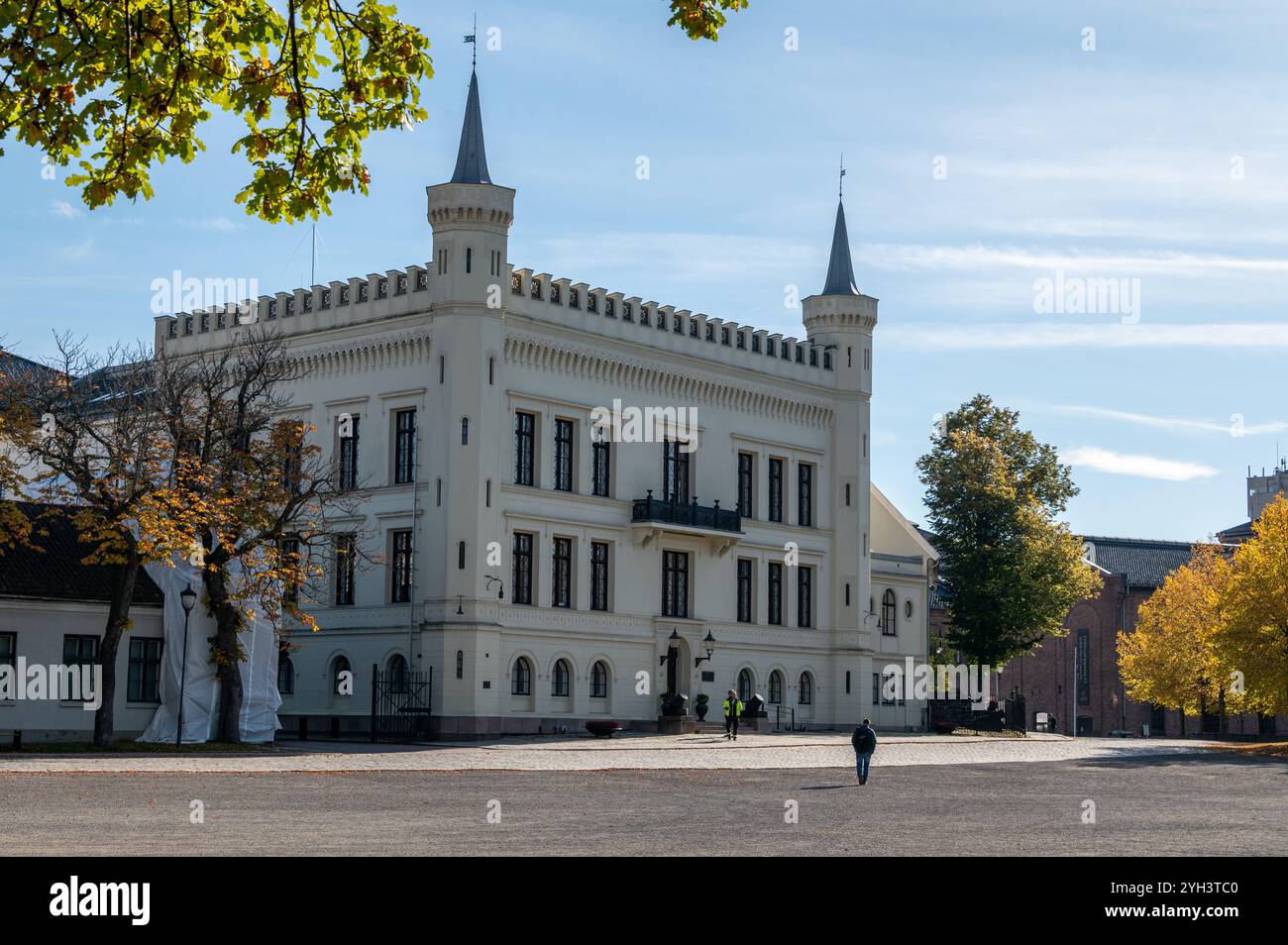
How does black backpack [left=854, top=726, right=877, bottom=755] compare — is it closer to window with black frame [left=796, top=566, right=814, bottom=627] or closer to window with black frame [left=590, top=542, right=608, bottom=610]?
window with black frame [left=590, top=542, right=608, bottom=610]

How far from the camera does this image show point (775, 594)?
2393 inches

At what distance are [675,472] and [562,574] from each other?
6.01 m

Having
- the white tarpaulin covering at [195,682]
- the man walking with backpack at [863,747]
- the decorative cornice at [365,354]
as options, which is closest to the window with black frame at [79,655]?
the white tarpaulin covering at [195,682]

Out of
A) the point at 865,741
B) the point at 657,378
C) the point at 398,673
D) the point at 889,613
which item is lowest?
the point at 865,741

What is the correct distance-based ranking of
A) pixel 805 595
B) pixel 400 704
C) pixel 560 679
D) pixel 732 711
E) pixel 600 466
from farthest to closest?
pixel 805 595 → pixel 600 466 → pixel 560 679 → pixel 400 704 → pixel 732 711

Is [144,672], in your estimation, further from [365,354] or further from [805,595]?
[805,595]

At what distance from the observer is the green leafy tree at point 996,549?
64.9 meters

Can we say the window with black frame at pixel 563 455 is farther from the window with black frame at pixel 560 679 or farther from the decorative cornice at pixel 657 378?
the window with black frame at pixel 560 679

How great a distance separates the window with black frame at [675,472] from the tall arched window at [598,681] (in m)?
6.09

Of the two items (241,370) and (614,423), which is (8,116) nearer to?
(241,370)

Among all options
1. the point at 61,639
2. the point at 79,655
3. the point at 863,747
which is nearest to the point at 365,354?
the point at 79,655

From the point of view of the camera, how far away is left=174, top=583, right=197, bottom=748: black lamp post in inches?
1507

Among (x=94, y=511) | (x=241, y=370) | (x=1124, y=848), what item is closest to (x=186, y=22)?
(x=1124, y=848)

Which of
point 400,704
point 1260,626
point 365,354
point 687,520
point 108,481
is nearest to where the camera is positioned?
point 108,481
